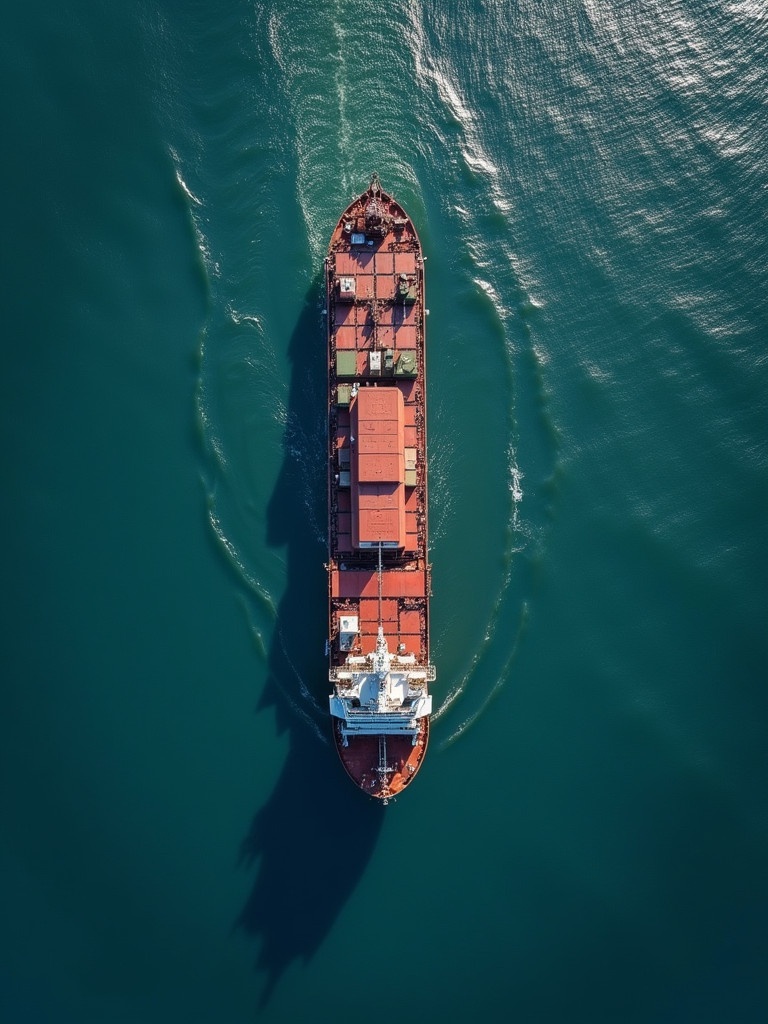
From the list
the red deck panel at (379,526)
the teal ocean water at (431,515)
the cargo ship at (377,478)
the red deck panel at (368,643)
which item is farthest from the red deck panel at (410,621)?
the red deck panel at (379,526)

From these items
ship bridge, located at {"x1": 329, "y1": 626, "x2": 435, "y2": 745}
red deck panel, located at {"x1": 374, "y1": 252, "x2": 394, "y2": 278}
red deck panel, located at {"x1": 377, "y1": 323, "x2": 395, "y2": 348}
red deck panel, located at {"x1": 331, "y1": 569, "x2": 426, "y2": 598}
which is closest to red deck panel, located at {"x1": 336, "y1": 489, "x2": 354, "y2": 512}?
red deck panel, located at {"x1": 331, "y1": 569, "x2": 426, "y2": 598}


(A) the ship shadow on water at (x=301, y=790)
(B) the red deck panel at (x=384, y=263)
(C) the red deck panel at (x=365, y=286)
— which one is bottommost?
(A) the ship shadow on water at (x=301, y=790)

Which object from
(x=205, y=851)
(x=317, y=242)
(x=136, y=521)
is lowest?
(x=205, y=851)

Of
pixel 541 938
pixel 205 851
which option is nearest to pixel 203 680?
pixel 205 851

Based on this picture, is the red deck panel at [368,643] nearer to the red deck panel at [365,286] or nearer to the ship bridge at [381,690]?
the ship bridge at [381,690]

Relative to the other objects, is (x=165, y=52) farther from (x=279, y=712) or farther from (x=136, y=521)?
(x=279, y=712)

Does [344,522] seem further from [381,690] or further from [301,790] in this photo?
[301,790]

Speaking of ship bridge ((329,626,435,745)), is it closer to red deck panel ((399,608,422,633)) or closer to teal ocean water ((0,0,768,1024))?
red deck panel ((399,608,422,633))
